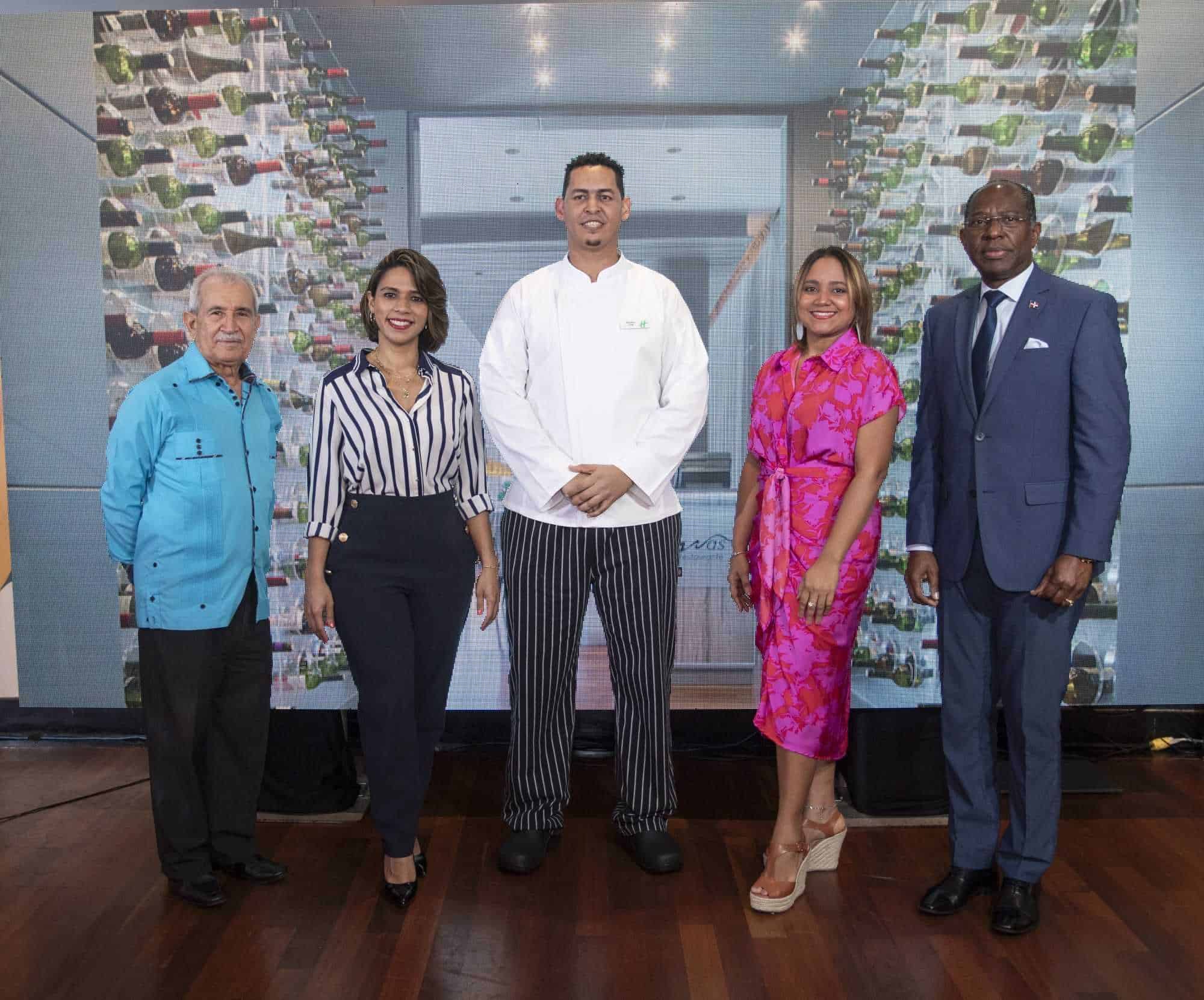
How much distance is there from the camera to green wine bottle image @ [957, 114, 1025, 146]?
10.4ft

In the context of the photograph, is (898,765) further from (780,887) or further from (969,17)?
(969,17)

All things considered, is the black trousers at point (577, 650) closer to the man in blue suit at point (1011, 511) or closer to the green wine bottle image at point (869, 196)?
the man in blue suit at point (1011, 511)

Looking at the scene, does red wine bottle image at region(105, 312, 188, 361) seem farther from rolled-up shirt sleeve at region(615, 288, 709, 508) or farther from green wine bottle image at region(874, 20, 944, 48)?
green wine bottle image at region(874, 20, 944, 48)

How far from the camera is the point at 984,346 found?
2.39 meters

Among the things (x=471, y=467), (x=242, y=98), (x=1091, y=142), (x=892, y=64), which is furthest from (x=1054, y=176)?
(x=242, y=98)

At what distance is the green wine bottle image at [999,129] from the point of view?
10.4ft

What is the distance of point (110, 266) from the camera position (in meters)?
3.28

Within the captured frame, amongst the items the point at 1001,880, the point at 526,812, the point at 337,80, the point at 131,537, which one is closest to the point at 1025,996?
the point at 1001,880

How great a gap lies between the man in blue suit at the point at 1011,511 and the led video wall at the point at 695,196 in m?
0.86

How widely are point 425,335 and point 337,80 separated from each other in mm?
1182

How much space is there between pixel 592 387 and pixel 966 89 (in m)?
1.57

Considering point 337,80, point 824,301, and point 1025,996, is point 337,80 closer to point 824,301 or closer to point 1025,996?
point 824,301

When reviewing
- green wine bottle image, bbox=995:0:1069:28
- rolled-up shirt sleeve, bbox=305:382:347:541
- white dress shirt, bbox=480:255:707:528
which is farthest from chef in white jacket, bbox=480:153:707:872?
green wine bottle image, bbox=995:0:1069:28

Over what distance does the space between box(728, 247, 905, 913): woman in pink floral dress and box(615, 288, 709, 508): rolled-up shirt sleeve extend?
16cm
